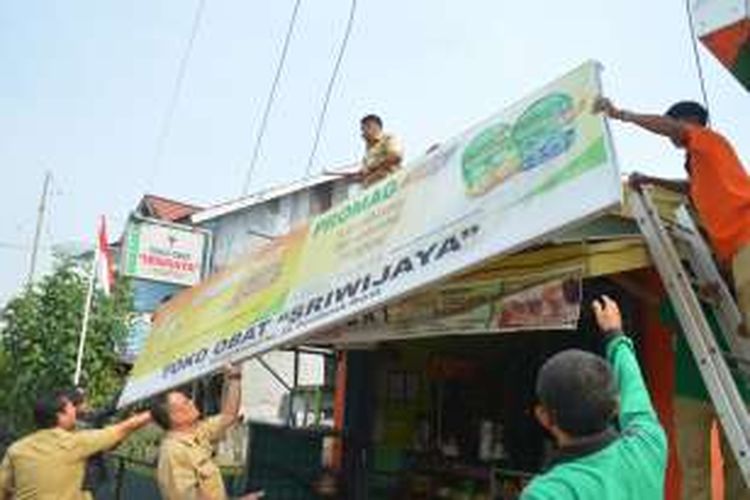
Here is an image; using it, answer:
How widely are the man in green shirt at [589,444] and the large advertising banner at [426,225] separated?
1.24 m

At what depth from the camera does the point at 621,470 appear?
2730mm

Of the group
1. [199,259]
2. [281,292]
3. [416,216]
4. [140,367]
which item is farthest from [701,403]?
[199,259]

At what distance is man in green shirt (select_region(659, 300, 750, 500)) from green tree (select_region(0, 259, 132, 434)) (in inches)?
368

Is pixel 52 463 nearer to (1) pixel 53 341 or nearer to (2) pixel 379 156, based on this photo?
(2) pixel 379 156

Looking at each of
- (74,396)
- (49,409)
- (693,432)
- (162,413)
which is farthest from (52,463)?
(693,432)

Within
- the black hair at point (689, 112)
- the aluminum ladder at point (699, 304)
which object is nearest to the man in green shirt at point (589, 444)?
the aluminum ladder at point (699, 304)

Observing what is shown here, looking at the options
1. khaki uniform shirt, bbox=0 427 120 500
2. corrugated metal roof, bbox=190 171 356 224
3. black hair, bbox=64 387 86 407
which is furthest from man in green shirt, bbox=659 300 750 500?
corrugated metal roof, bbox=190 171 356 224

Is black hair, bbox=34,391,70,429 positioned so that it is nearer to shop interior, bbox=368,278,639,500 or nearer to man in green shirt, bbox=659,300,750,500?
shop interior, bbox=368,278,639,500

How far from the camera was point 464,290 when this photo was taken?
5547 mm

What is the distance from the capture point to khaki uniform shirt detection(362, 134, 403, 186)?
8656 mm

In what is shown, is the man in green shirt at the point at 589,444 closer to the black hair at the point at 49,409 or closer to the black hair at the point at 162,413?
the black hair at the point at 162,413

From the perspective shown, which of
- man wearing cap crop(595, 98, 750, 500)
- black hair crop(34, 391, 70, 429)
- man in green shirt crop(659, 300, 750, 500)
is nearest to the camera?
man wearing cap crop(595, 98, 750, 500)

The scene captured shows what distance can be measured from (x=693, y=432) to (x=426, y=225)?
6.67ft

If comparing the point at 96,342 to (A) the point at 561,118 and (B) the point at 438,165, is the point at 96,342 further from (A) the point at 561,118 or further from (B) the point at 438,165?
(A) the point at 561,118
